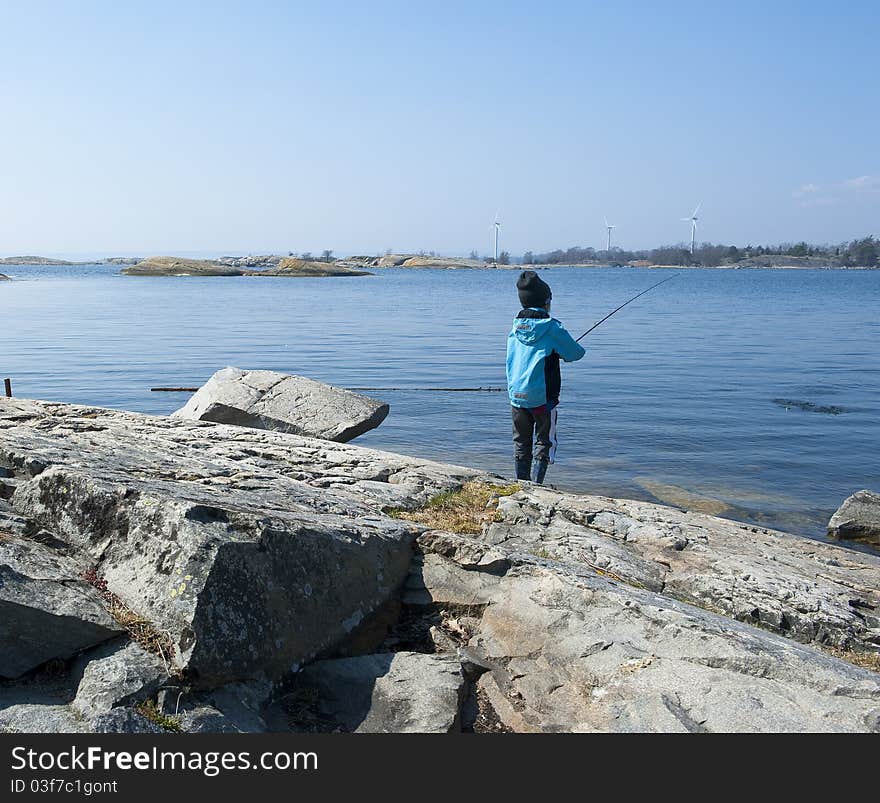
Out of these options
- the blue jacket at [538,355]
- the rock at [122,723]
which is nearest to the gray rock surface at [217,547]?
the rock at [122,723]

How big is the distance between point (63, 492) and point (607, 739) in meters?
2.85

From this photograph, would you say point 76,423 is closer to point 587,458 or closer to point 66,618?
point 66,618

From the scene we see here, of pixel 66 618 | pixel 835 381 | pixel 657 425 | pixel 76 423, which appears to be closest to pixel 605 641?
pixel 66 618

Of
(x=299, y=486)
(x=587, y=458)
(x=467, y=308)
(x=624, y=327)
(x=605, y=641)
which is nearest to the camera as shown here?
(x=605, y=641)

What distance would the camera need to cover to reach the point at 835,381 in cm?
2186

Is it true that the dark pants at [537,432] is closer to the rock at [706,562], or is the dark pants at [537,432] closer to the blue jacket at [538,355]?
the blue jacket at [538,355]

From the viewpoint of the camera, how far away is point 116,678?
10.3 feet

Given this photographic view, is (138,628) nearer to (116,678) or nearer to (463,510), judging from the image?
(116,678)

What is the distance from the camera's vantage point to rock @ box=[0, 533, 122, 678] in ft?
10.6

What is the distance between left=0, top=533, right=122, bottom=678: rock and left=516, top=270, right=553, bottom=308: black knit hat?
17.8 feet

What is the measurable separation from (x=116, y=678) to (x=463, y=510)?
3212mm

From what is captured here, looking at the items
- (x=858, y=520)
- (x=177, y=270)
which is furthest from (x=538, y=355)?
(x=177, y=270)

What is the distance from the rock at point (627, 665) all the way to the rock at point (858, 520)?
5.95m

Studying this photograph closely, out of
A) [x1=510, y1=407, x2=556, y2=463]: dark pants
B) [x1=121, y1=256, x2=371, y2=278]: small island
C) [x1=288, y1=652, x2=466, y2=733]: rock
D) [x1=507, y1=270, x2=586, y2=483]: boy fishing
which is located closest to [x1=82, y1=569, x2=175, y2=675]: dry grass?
[x1=288, y1=652, x2=466, y2=733]: rock
